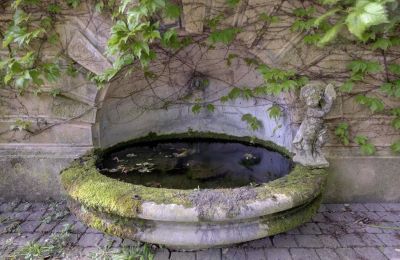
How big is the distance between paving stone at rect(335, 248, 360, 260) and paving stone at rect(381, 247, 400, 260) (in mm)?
238

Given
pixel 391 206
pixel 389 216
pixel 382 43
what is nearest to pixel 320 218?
pixel 389 216

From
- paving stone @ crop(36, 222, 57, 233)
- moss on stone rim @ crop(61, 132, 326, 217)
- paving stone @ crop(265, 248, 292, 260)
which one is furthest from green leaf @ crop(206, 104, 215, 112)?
paving stone @ crop(36, 222, 57, 233)

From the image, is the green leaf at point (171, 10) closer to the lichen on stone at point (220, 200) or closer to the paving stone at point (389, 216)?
the lichen on stone at point (220, 200)

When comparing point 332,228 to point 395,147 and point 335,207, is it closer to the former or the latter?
point 335,207

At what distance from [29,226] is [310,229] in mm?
2433

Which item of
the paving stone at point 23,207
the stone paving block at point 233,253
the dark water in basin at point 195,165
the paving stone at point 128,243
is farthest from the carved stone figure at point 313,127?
the paving stone at point 23,207

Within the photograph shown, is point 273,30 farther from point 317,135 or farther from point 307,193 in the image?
point 307,193

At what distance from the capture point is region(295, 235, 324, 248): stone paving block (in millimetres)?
2529

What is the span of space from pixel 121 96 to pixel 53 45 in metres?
0.81

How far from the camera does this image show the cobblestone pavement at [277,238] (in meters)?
2.43

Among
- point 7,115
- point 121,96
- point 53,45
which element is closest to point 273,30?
point 121,96

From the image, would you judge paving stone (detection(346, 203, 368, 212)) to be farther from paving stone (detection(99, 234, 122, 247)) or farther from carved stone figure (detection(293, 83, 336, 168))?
paving stone (detection(99, 234, 122, 247))

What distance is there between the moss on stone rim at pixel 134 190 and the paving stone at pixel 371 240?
58 cm

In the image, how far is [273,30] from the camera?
286cm
